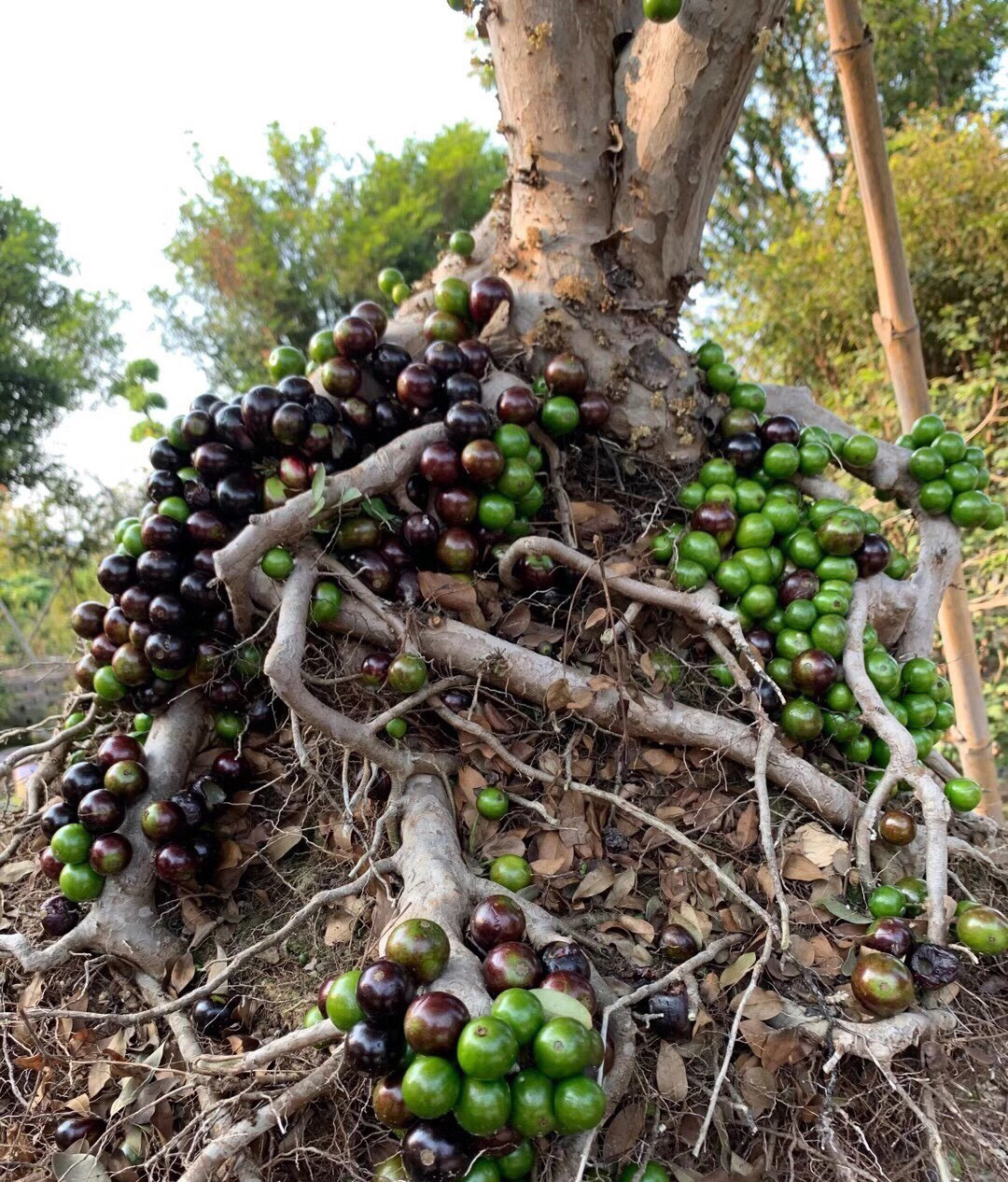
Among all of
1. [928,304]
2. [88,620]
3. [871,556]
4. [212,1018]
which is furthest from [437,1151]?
[928,304]

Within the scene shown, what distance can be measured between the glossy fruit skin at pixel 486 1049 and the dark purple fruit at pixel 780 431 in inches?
82.9

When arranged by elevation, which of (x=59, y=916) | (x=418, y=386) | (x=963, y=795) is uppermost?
(x=418, y=386)

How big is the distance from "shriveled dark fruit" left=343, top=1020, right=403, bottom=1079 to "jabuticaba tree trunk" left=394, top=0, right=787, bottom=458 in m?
1.93

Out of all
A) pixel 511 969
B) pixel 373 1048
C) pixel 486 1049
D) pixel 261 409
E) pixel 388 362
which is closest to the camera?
pixel 486 1049

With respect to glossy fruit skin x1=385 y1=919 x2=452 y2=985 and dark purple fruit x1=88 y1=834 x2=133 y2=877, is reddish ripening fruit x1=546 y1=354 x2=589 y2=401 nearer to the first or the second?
glossy fruit skin x1=385 y1=919 x2=452 y2=985

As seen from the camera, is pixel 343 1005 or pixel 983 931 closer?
pixel 343 1005

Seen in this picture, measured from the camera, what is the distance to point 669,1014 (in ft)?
5.30

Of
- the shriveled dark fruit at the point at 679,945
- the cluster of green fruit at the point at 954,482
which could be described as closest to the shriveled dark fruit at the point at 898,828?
the shriveled dark fruit at the point at 679,945

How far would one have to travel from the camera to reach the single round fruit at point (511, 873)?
5.99 ft

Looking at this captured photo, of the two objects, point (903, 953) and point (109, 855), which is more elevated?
point (109, 855)

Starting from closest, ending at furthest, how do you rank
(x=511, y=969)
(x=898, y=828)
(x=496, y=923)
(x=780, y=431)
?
(x=511, y=969)
(x=496, y=923)
(x=898, y=828)
(x=780, y=431)

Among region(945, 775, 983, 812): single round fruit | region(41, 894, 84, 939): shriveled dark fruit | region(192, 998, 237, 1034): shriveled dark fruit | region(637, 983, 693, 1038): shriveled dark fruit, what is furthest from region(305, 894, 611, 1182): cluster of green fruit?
region(945, 775, 983, 812): single round fruit

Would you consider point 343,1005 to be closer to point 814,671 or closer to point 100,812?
point 100,812

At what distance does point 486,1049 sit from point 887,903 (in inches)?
46.5
